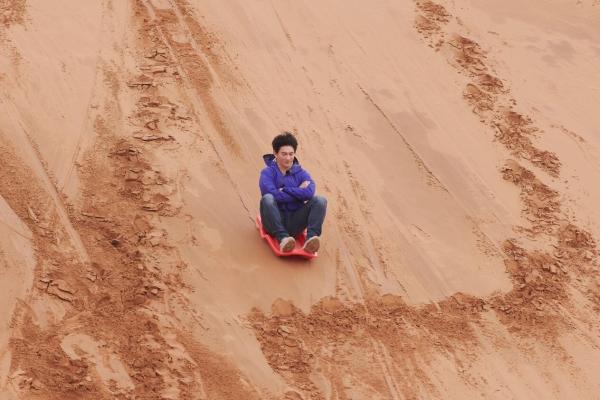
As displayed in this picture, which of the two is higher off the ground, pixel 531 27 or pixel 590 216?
pixel 531 27

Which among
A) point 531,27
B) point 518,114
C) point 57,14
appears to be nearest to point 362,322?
point 518,114

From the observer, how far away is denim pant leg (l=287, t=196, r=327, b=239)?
6.90 m

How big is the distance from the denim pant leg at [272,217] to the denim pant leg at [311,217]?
134 mm

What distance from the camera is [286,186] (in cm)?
704

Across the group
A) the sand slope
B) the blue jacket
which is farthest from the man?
the sand slope

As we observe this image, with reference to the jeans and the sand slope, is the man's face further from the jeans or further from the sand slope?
the sand slope

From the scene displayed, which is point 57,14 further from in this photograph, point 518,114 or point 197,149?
point 518,114

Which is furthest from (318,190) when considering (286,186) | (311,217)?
(311,217)

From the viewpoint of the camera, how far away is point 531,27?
1141 cm

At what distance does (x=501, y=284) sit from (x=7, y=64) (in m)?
5.56

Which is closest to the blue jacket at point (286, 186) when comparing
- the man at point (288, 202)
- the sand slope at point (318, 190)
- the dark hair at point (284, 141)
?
the man at point (288, 202)

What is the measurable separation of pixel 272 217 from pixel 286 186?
321 millimetres

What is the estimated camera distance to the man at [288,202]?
688 centimetres

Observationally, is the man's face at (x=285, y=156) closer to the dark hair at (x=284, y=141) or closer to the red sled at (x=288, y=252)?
the dark hair at (x=284, y=141)
